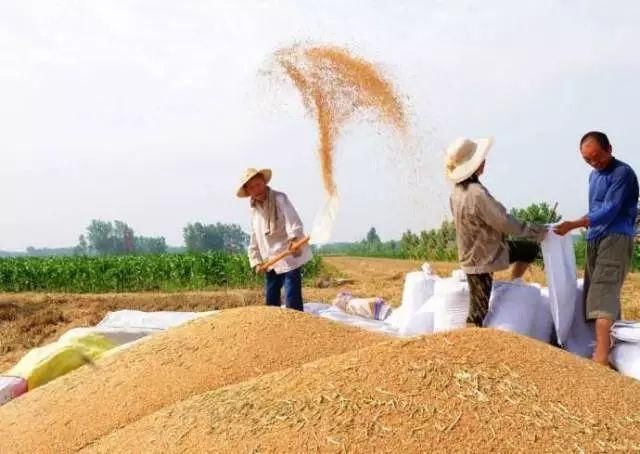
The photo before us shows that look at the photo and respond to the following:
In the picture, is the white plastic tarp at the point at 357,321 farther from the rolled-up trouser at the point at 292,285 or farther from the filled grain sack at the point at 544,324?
the filled grain sack at the point at 544,324

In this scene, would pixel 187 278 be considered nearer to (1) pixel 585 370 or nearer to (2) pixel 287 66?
(2) pixel 287 66

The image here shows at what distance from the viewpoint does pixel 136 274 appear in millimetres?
14719

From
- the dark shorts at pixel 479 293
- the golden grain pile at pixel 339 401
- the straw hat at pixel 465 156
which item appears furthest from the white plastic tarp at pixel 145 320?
the straw hat at pixel 465 156

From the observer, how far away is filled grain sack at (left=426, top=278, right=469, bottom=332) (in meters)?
3.53

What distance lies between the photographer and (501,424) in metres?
1.89

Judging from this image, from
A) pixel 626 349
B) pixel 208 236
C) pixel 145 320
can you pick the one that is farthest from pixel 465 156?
pixel 208 236

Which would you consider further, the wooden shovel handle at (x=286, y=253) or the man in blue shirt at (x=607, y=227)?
the wooden shovel handle at (x=286, y=253)

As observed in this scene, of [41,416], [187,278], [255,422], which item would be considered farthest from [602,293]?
[187,278]

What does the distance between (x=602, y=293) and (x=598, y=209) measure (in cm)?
39

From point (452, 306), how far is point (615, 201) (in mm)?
930

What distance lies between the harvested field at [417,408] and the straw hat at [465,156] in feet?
3.76

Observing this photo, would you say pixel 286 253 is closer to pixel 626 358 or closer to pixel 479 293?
pixel 479 293

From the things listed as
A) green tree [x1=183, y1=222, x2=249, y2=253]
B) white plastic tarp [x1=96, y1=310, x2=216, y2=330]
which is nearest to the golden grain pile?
white plastic tarp [x1=96, y1=310, x2=216, y2=330]

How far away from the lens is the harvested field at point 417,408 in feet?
6.06
